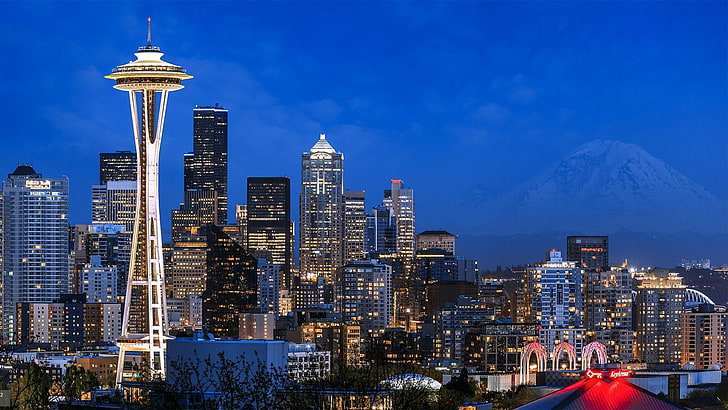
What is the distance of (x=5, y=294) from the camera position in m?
119

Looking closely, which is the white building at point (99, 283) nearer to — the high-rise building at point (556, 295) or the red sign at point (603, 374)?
the high-rise building at point (556, 295)

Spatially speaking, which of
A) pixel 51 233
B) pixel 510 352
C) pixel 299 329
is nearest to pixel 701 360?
pixel 510 352

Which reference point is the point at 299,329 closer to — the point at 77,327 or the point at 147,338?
the point at 77,327

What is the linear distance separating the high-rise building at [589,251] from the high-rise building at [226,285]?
910 inches

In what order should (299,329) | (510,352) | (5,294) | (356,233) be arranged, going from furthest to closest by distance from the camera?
(356,233)
(5,294)
(299,329)
(510,352)

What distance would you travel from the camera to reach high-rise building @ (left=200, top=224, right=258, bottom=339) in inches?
4626

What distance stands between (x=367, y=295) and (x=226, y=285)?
12.7 meters

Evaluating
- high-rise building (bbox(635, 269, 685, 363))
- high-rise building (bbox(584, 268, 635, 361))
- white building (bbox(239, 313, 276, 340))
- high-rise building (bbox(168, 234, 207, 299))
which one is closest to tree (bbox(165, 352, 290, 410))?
white building (bbox(239, 313, 276, 340))

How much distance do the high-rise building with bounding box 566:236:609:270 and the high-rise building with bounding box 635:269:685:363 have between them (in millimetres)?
11725

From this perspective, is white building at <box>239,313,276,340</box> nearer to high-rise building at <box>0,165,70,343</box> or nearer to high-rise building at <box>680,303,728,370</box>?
high-rise building at <box>0,165,70,343</box>

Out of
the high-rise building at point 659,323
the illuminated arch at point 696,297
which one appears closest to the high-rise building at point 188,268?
the high-rise building at point 659,323

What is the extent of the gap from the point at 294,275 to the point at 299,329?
3696 centimetres

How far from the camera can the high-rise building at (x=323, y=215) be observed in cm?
13862

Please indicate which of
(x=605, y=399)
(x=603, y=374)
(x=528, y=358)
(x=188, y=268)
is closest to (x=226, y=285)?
(x=188, y=268)
